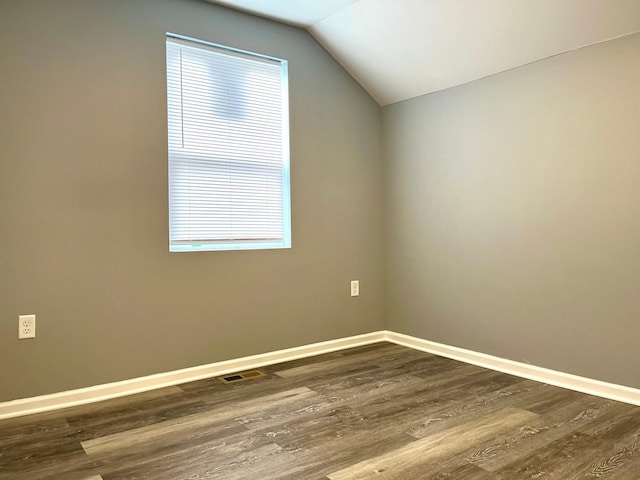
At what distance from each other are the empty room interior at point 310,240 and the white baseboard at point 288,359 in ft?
0.04

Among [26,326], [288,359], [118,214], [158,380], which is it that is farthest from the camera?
Result: [288,359]

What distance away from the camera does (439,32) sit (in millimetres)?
2912

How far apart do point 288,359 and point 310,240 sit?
2.74 feet

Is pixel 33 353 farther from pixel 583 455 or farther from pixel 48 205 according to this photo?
pixel 583 455

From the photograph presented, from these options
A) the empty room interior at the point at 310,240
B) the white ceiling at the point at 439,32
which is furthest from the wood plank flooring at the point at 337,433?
the white ceiling at the point at 439,32

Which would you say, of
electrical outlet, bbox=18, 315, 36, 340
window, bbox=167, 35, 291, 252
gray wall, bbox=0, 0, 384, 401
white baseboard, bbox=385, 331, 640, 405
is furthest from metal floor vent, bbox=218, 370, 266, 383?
white baseboard, bbox=385, 331, 640, 405

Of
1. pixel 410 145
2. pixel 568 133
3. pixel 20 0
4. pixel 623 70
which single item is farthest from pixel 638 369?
pixel 20 0

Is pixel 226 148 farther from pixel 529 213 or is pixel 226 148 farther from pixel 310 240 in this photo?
pixel 529 213

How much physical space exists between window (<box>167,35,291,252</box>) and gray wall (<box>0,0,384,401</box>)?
0.28ft

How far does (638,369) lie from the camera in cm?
240

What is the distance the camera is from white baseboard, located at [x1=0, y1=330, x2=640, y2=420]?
241 cm

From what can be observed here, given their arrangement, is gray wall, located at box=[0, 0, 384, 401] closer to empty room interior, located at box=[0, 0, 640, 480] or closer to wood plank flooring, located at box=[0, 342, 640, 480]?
empty room interior, located at box=[0, 0, 640, 480]

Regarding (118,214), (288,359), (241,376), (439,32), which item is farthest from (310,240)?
(439,32)

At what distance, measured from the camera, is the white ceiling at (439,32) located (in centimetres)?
245
